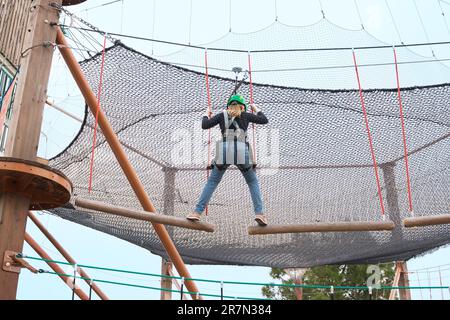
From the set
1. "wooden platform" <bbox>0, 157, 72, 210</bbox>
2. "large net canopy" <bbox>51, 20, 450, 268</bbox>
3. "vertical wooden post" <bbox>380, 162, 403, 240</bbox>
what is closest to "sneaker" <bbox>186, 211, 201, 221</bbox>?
"wooden platform" <bbox>0, 157, 72, 210</bbox>

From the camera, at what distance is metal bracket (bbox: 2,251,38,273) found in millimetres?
3578

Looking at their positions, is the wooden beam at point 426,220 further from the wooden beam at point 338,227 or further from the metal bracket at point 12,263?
the metal bracket at point 12,263

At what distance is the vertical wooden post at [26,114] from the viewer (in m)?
3.65

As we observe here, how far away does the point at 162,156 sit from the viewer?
21.1 ft

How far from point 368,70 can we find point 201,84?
194 cm

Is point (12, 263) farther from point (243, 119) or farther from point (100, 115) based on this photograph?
point (243, 119)

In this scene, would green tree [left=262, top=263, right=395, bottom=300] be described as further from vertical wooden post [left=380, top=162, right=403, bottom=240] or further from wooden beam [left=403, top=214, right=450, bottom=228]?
wooden beam [left=403, top=214, right=450, bottom=228]

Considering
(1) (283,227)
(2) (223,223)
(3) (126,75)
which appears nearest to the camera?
(1) (283,227)

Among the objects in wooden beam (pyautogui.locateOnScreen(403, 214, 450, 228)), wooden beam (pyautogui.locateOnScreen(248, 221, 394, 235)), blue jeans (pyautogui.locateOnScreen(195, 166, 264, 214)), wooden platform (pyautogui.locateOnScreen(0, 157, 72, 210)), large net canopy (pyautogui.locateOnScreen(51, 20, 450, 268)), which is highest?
large net canopy (pyautogui.locateOnScreen(51, 20, 450, 268))

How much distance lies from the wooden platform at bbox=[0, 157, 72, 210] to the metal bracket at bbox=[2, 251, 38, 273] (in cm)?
39

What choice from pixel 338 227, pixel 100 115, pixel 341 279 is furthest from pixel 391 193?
pixel 341 279
